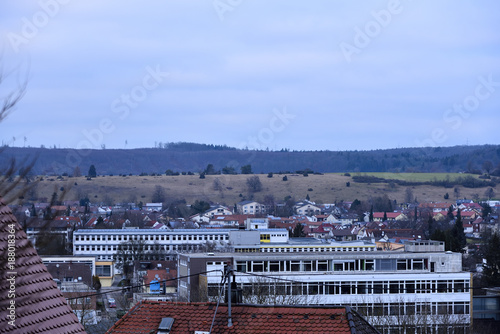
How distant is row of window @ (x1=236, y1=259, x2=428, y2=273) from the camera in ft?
145

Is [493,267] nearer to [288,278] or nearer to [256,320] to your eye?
[288,278]

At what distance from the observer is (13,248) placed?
812cm

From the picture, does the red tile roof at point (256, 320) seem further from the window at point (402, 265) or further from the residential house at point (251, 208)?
the residential house at point (251, 208)

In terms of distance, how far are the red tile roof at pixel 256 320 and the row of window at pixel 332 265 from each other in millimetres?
26911

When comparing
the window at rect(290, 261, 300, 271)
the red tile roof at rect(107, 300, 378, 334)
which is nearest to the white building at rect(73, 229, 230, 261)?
the window at rect(290, 261, 300, 271)

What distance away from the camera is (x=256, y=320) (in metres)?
16.1

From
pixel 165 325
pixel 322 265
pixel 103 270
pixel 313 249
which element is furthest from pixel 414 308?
pixel 103 270

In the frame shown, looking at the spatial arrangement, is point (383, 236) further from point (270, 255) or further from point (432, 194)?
point (432, 194)

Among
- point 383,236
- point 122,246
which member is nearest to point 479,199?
point 383,236

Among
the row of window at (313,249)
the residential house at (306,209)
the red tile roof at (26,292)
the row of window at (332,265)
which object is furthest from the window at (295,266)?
the residential house at (306,209)

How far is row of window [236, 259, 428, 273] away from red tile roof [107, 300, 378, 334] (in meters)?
26.9

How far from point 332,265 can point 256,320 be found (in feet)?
96.0

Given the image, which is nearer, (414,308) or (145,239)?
(414,308)

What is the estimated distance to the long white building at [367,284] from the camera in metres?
34.2
